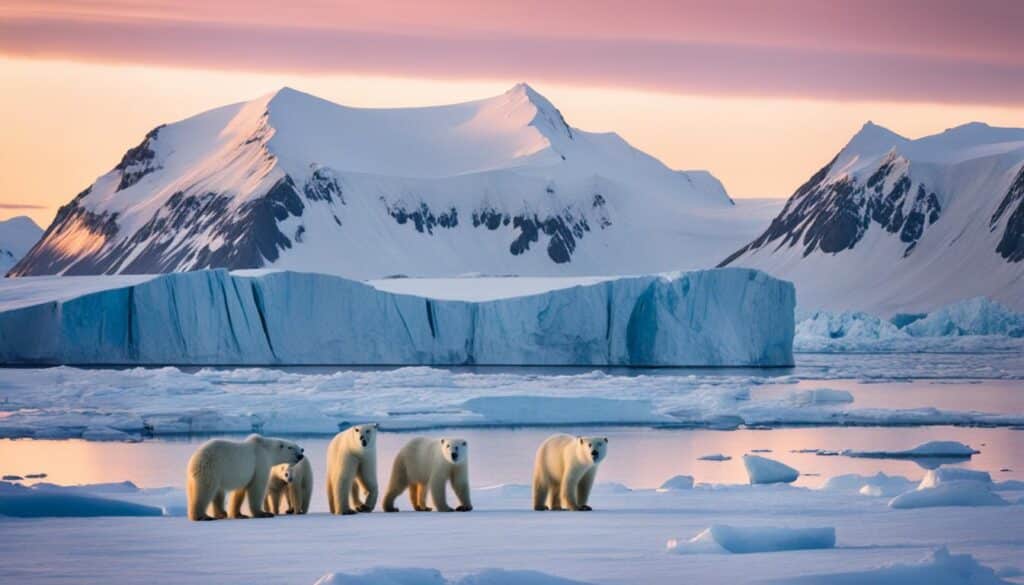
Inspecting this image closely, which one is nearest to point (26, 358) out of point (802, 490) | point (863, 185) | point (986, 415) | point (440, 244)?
point (986, 415)

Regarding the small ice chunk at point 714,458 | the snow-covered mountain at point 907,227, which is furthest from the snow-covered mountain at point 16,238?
the small ice chunk at point 714,458

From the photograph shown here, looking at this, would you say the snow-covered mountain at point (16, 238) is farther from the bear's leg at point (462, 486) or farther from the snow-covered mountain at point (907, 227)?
the bear's leg at point (462, 486)

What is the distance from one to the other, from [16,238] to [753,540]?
191m

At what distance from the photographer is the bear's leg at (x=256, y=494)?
8539mm

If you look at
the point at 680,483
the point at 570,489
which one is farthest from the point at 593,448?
the point at 680,483

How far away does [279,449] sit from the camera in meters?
8.55

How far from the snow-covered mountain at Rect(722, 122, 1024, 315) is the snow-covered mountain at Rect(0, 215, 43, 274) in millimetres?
93221

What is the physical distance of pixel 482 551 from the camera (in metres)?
6.76

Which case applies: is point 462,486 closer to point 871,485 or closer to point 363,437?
point 363,437

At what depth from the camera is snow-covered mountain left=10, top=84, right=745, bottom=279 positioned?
104750mm

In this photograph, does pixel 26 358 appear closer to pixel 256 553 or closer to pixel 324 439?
pixel 324 439

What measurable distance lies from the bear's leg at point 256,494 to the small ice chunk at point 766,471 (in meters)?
5.25

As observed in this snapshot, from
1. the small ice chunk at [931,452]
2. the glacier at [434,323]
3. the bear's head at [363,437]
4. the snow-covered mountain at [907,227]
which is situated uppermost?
the snow-covered mountain at [907,227]

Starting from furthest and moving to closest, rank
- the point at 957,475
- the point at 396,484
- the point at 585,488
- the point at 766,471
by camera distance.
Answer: the point at 766,471, the point at 957,475, the point at 396,484, the point at 585,488
